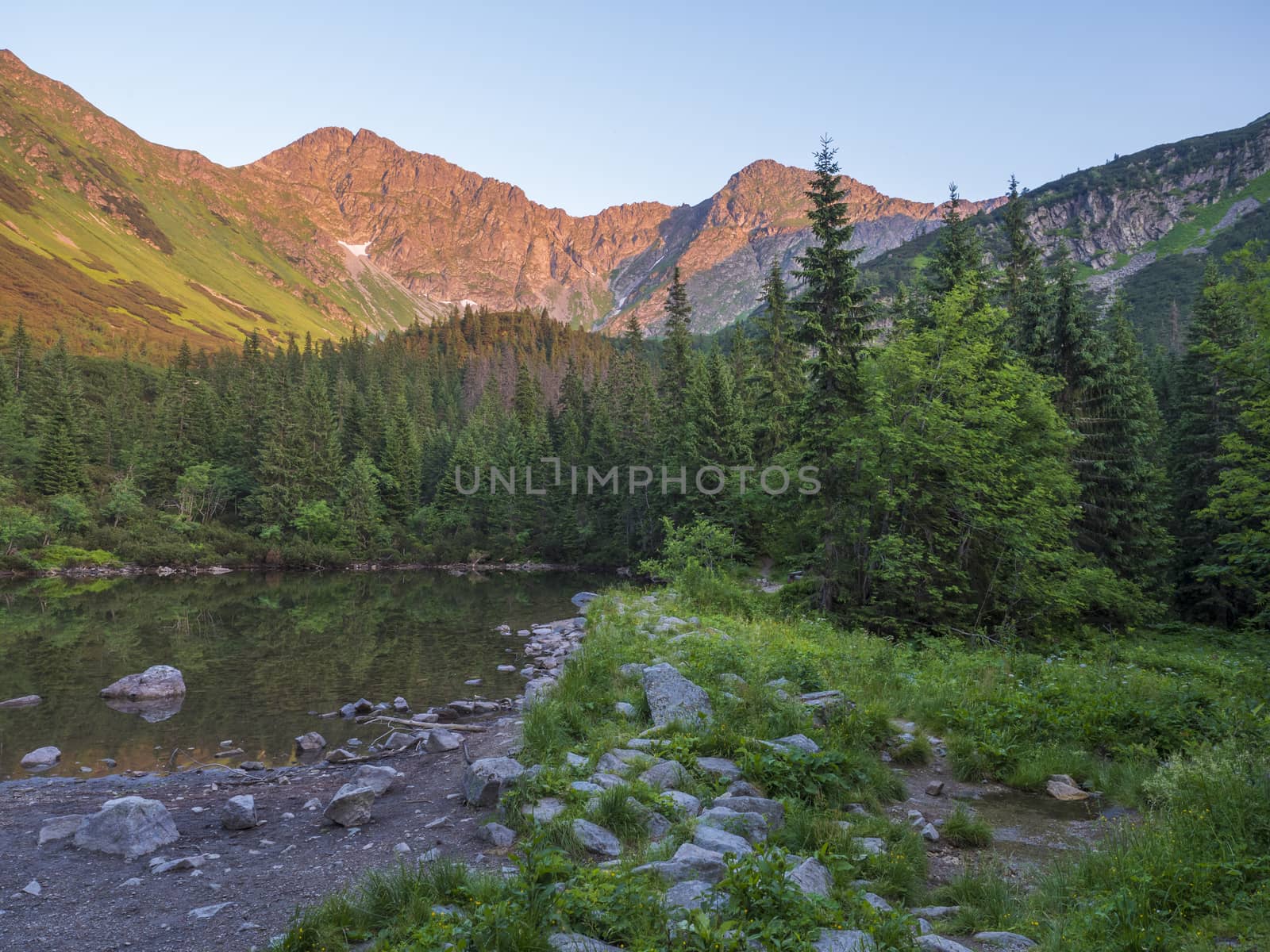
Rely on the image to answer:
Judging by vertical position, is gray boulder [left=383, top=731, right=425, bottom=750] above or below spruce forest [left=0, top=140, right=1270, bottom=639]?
below

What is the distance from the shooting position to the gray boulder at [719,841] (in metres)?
5.07

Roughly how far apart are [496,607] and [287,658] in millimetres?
13616

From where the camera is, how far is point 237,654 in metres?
23.5

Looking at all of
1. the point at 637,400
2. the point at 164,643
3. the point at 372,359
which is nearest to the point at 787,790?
the point at 164,643

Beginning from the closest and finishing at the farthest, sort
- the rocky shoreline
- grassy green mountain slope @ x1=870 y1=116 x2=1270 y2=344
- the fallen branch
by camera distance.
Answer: the rocky shoreline < the fallen branch < grassy green mountain slope @ x1=870 y1=116 x2=1270 y2=344

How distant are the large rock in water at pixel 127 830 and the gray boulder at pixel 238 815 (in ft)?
1.71

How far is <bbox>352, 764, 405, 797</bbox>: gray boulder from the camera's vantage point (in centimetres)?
876

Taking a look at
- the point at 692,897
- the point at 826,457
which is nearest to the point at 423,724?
the point at 692,897

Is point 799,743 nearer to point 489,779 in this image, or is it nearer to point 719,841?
point 719,841

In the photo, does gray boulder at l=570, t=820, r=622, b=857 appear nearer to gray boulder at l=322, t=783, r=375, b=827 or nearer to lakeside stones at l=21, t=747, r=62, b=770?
gray boulder at l=322, t=783, r=375, b=827

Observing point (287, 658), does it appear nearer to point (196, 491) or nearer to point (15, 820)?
point (15, 820)

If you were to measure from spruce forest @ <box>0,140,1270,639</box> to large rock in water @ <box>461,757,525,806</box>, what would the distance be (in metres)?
12.2

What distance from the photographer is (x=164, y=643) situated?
82.9ft

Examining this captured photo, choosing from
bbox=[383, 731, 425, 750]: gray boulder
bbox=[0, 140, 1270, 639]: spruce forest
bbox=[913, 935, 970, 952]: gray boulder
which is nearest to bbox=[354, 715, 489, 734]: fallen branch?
bbox=[383, 731, 425, 750]: gray boulder
